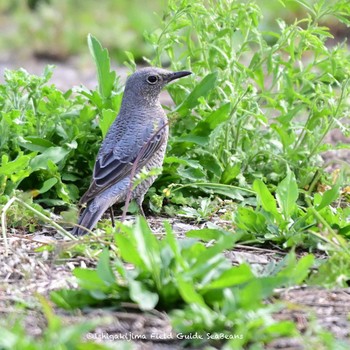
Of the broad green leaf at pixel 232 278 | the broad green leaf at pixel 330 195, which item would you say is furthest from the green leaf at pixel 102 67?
the broad green leaf at pixel 232 278

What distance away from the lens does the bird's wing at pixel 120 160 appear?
20.9ft

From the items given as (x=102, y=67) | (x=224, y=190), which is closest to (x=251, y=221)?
(x=224, y=190)

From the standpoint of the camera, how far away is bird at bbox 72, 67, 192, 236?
20.6 feet

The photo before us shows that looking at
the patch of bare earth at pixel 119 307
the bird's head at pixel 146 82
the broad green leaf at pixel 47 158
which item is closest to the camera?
the patch of bare earth at pixel 119 307

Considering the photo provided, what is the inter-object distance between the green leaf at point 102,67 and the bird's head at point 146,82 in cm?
18

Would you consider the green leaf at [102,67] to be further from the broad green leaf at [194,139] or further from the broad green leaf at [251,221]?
the broad green leaf at [251,221]

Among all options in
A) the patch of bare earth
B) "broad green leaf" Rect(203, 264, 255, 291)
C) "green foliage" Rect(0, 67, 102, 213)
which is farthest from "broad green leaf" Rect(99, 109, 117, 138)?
"broad green leaf" Rect(203, 264, 255, 291)

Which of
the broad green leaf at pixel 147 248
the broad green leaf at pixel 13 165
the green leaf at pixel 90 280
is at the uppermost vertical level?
the broad green leaf at pixel 147 248

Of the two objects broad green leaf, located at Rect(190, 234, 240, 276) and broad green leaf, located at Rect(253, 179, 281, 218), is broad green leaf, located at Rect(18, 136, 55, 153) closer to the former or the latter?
broad green leaf, located at Rect(253, 179, 281, 218)

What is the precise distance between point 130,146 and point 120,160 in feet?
0.55

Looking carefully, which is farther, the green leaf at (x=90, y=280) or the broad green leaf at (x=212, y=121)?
the broad green leaf at (x=212, y=121)

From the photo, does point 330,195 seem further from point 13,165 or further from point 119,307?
point 13,165

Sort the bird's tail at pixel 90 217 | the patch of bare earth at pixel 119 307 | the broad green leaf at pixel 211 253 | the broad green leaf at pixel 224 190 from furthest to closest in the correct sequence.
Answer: the broad green leaf at pixel 224 190
the bird's tail at pixel 90 217
the broad green leaf at pixel 211 253
the patch of bare earth at pixel 119 307

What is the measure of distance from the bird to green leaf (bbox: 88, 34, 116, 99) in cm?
18
